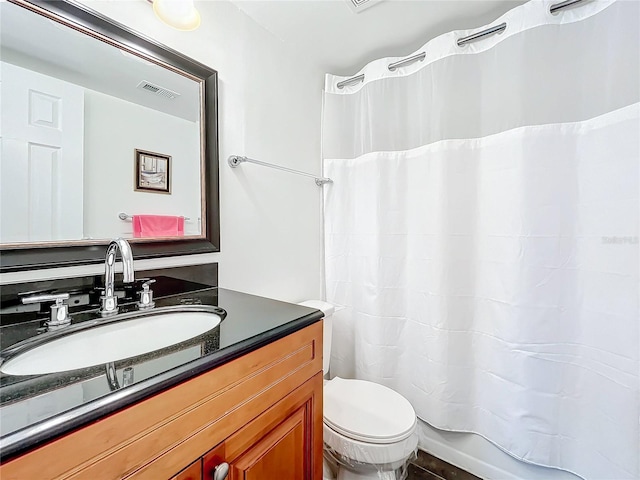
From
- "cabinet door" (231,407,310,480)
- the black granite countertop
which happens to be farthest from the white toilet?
the black granite countertop

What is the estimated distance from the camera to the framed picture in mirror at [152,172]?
106 cm

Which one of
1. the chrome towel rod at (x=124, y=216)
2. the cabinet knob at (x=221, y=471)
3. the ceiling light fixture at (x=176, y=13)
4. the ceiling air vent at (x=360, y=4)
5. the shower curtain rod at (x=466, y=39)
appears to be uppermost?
the ceiling air vent at (x=360, y=4)

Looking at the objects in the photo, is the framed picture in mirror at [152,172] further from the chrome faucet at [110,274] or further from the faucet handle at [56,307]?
the faucet handle at [56,307]

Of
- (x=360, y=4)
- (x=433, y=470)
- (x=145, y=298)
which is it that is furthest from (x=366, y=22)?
(x=433, y=470)

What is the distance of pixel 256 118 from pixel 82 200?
813 millimetres

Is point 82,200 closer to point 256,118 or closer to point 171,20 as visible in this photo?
point 171,20

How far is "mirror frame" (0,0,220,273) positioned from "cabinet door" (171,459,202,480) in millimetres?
683

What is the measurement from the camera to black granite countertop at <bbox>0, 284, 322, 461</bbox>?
407mm

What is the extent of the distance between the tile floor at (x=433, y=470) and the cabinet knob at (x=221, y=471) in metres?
1.18

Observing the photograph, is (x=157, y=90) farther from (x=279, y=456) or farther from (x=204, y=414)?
(x=279, y=456)

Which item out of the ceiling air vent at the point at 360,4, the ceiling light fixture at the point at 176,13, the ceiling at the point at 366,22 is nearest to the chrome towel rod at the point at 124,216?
the ceiling light fixture at the point at 176,13

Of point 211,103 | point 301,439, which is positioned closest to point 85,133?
point 211,103

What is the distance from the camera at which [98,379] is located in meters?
0.52

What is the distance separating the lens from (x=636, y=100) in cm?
98
